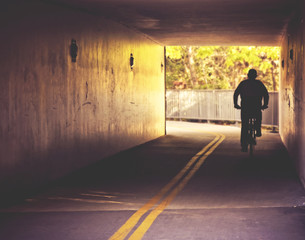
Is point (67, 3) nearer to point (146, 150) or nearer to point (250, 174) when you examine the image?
point (250, 174)

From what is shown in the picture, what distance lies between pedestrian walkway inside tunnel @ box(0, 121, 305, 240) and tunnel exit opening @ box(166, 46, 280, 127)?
1416cm

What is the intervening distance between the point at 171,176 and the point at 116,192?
2.08 meters

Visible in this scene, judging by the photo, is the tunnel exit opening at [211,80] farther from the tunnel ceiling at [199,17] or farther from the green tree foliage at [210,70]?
the tunnel ceiling at [199,17]

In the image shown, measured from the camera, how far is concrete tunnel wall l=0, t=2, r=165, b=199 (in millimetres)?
9164

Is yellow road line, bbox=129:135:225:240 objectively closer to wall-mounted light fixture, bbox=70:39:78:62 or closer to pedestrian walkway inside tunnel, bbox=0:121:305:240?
pedestrian walkway inside tunnel, bbox=0:121:305:240

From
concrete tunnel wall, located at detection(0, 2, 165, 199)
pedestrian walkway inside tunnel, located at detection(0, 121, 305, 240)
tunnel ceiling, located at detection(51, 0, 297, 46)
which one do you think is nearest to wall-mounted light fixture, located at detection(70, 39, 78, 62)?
concrete tunnel wall, located at detection(0, 2, 165, 199)

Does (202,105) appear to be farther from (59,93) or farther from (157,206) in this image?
(157,206)

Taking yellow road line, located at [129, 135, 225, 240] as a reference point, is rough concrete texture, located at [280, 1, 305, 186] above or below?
above

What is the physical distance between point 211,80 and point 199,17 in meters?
34.2

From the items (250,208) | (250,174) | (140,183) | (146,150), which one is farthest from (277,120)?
(250,208)

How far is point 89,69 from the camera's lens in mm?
13031

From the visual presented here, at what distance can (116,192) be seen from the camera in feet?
32.4

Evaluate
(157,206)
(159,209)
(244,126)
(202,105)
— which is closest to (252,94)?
(244,126)

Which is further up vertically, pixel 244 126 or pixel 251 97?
pixel 251 97
